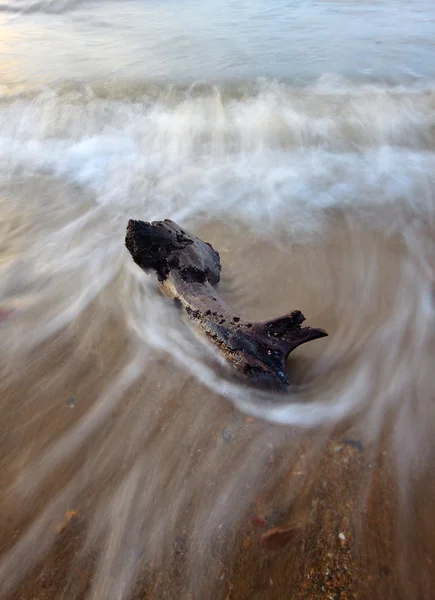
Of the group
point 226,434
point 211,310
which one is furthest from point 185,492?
point 211,310

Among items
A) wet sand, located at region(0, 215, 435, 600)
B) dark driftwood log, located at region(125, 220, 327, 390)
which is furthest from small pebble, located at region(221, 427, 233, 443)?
dark driftwood log, located at region(125, 220, 327, 390)

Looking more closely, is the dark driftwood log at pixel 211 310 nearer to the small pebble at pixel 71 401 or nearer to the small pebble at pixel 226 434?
the small pebble at pixel 226 434

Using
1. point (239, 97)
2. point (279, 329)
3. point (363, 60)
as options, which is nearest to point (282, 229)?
point (279, 329)

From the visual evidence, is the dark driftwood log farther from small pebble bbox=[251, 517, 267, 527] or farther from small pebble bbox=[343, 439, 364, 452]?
small pebble bbox=[251, 517, 267, 527]

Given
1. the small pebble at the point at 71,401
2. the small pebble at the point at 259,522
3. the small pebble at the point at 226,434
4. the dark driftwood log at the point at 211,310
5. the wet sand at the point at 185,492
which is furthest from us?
the small pebble at the point at 71,401

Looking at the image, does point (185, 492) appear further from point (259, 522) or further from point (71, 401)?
point (71, 401)

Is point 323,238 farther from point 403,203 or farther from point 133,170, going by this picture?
point 133,170

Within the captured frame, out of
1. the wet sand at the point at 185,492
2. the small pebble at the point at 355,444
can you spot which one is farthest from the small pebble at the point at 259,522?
the small pebble at the point at 355,444

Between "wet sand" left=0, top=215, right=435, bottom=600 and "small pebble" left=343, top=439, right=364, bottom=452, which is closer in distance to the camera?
"wet sand" left=0, top=215, right=435, bottom=600
